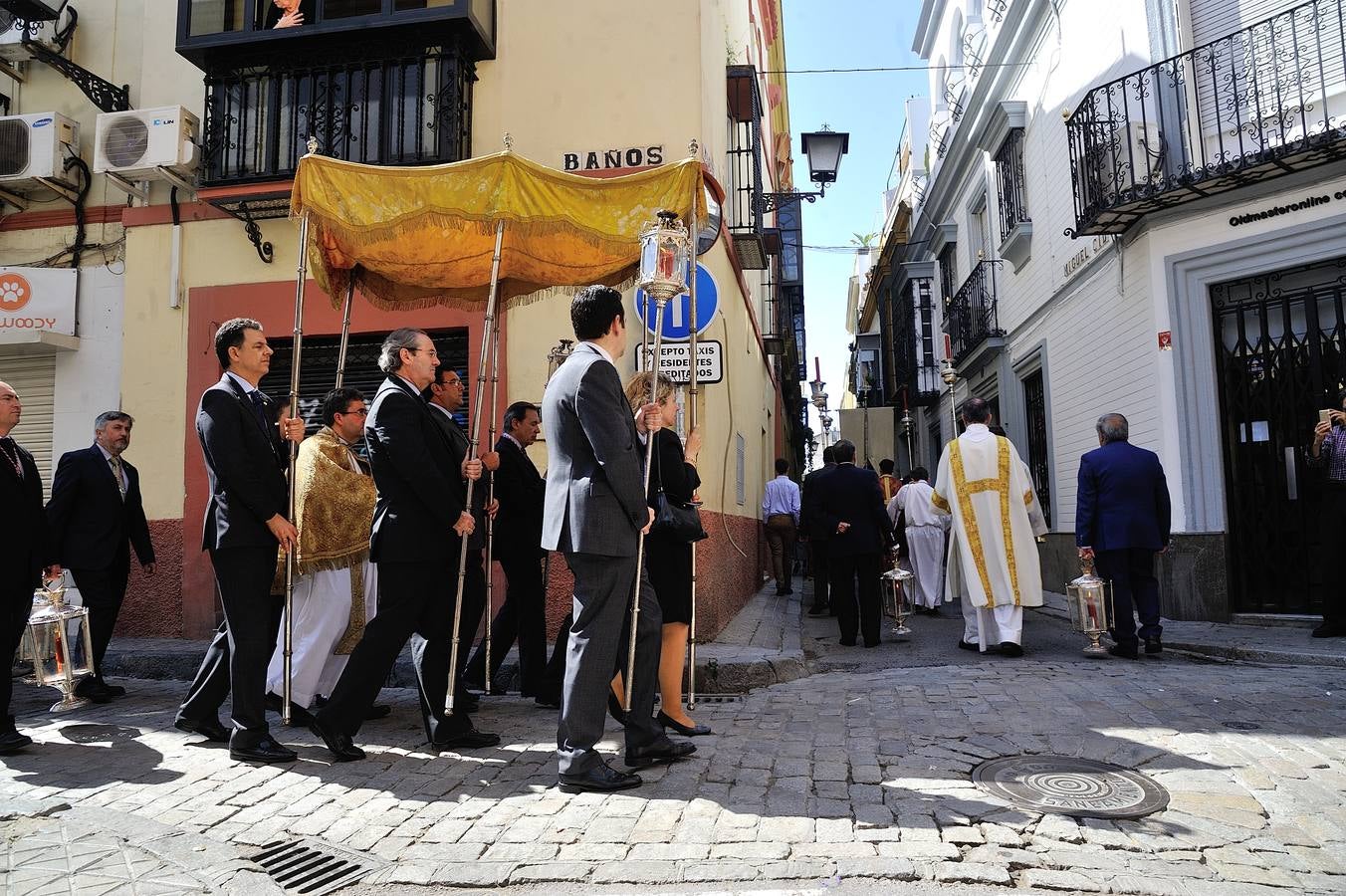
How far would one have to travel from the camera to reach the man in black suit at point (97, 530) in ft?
19.5

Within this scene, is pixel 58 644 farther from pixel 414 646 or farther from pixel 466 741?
pixel 466 741

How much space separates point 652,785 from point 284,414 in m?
3.08

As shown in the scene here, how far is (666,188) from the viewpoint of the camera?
17.8 feet

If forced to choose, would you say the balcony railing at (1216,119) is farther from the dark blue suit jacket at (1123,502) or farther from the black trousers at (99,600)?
the black trousers at (99,600)

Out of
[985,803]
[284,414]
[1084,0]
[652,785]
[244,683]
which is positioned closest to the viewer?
[985,803]

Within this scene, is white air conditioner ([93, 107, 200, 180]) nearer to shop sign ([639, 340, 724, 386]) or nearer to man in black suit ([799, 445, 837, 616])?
shop sign ([639, 340, 724, 386])

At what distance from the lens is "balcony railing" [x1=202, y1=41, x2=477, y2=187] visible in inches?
316

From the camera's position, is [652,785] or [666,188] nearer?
[652,785]

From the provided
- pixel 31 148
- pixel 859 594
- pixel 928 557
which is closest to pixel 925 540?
pixel 928 557

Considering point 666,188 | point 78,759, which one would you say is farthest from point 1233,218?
point 78,759

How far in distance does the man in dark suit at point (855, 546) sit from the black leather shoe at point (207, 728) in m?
4.87

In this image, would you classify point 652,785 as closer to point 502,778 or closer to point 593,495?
point 502,778

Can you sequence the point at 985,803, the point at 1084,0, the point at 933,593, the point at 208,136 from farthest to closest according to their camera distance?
the point at 1084,0 < the point at 933,593 < the point at 208,136 < the point at 985,803

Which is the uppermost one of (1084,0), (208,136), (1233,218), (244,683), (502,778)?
(1084,0)
